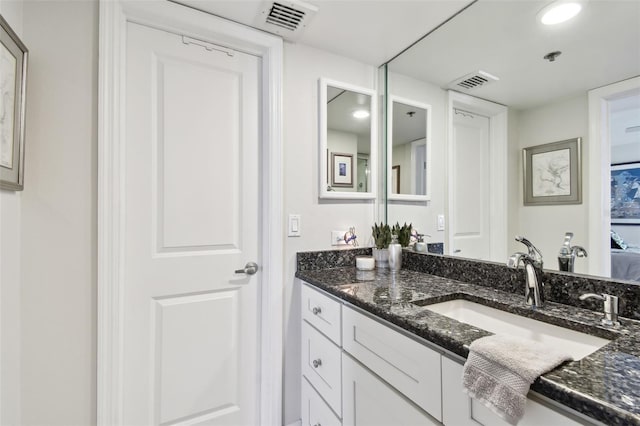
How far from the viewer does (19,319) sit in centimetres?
111

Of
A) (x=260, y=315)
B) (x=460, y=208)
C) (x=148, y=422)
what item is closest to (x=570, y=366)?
Result: (x=460, y=208)

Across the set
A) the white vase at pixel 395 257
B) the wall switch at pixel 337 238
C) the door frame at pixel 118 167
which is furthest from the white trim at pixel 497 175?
the door frame at pixel 118 167

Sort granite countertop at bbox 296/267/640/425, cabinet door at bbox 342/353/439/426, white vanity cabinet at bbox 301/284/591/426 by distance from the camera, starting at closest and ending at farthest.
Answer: granite countertop at bbox 296/267/640/425 → white vanity cabinet at bbox 301/284/591/426 → cabinet door at bbox 342/353/439/426

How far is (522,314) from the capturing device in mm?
958

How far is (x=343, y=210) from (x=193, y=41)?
1194 mm

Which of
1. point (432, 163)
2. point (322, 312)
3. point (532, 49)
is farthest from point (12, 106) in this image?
point (532, 49)

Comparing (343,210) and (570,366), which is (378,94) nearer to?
(343,210)

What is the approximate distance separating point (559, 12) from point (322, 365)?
1695 mm

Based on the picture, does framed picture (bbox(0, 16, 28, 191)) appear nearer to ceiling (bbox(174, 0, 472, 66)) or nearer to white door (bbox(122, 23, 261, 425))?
white door (bbox(122, 23, 261, 425))

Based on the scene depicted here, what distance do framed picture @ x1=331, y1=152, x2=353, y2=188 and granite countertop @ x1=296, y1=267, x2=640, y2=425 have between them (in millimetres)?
534

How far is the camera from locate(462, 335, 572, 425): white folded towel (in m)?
0.57

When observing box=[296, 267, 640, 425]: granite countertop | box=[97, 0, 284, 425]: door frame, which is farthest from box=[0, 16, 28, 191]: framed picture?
box=[296, 267, 640, 425]: granite countertop

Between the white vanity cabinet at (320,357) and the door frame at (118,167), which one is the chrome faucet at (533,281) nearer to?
the white vanity cabinet at (320,357)

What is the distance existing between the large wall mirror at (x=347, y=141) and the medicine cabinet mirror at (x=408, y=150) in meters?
0.11
